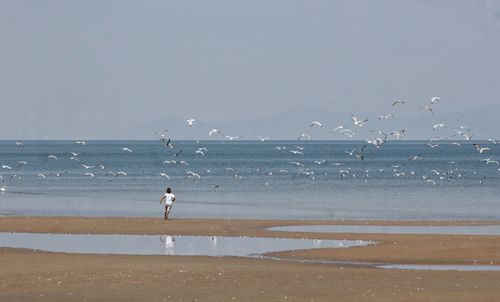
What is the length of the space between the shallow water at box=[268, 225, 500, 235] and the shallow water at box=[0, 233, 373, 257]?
208 inches

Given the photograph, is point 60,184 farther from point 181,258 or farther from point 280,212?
point 181,258

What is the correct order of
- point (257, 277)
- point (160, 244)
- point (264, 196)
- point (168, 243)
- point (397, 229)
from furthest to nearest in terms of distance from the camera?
point (264, 196) < point (397, 229) < point (168, 243) < point (160, 244) < point (257, 277)

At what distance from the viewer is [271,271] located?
104ft

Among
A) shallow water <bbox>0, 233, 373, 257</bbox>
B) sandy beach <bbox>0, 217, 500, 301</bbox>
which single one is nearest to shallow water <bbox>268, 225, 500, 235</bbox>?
shallow water <bbox>0, 233, 373, 257</bbox>

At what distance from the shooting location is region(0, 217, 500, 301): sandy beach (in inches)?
1065

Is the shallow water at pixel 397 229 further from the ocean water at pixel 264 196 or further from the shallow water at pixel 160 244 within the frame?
the ocean water at pixel 264 196

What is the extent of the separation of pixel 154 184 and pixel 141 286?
7715 centimetres

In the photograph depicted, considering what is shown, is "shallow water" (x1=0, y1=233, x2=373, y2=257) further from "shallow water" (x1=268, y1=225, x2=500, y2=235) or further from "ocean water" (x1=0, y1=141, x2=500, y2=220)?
"ocean water" (x1=0, y1=141, x2=500, y2=220)

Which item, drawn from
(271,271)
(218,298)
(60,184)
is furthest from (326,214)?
(60,184)

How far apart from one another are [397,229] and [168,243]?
12.6 m

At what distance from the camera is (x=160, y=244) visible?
42.0m

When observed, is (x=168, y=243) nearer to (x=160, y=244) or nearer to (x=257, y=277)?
(x=160, y=244)

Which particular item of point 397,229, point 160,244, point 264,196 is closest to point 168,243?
point 160,244

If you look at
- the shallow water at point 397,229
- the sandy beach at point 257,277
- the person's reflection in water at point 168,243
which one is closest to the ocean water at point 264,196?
the shallow water at point 397,229
